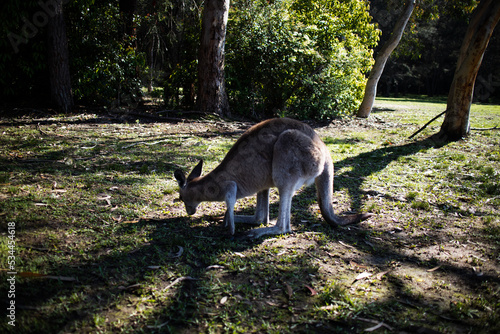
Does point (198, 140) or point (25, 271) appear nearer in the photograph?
point (25, 271)

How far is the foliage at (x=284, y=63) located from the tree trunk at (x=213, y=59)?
93cm

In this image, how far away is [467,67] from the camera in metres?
8.28

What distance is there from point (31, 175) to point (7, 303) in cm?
301

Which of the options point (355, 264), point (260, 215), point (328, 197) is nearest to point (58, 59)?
point (260, 215)

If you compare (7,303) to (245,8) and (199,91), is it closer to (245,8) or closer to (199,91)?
(199,91)

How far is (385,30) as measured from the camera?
40.3 m

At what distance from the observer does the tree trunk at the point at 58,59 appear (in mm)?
8992

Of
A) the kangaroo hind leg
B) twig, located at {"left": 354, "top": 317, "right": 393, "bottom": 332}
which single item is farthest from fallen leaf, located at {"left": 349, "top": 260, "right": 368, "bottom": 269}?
the kangaroo hind leg

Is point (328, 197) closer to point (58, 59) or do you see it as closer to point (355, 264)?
point (355, 264)

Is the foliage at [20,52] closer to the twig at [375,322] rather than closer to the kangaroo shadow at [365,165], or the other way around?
the kangaroo shadow at [365,165]

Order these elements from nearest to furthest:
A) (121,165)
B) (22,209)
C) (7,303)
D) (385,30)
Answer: (7,303) → (22,209) → (121,165) → (385,30)

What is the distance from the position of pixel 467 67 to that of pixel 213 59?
288 inches

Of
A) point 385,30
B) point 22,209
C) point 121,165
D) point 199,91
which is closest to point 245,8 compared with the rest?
point 199,91

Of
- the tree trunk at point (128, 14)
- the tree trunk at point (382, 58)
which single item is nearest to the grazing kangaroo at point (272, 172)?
the tree trunk at point (382, 58)
